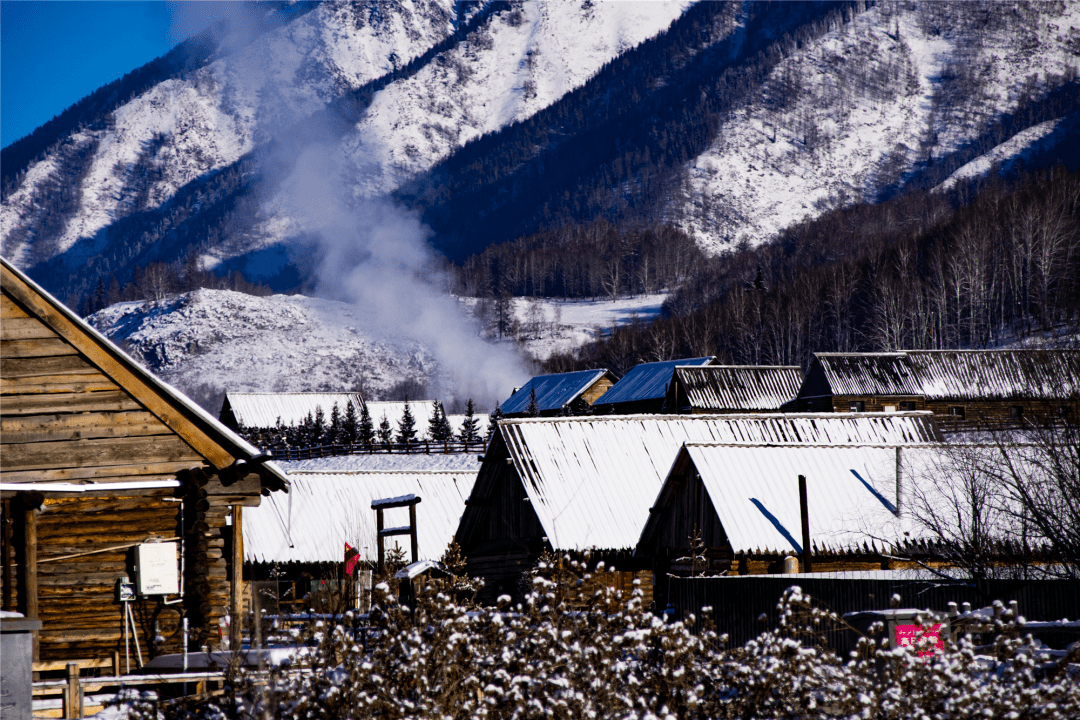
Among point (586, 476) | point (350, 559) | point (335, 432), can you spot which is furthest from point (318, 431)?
point (350, 559)

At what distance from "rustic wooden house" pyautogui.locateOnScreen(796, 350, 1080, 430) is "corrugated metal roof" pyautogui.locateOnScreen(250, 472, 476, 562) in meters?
37.7

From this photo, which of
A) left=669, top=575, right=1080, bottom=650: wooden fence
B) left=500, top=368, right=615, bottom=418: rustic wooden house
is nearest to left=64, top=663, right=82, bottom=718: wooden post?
left=669, top=575, right=1080, bottom=650: wooden fence

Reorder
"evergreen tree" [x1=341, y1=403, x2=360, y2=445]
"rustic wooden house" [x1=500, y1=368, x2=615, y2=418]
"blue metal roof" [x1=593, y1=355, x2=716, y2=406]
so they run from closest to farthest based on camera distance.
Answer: "blue metal roof" [x1=593, y1=355, x2=716, y2=406] < "evergreen tree" [x1=341, y1=403, x2=360, y2=445] < "rustic wooden house" [x1=500, y1=368, x2=615, y2=418]

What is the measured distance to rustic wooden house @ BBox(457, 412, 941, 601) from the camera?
2889 cm

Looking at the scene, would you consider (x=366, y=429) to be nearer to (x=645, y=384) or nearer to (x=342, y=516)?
(x=645, y=384)

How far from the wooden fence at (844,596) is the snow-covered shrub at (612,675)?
3.41 meters

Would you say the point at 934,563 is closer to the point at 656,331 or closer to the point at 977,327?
the point at 977,327

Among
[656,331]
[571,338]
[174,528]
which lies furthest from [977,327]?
[174,528]

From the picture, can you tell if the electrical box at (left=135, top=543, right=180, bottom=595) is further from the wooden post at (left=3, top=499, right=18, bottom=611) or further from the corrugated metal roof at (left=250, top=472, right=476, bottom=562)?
the corrugated metal roof at (left=250, top=472, right=476, bottom=562)

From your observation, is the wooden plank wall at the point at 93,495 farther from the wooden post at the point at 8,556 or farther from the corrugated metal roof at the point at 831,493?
the corrugated metal roof at the point at 831,493

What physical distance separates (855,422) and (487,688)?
27.2m

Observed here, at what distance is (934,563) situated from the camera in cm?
2481

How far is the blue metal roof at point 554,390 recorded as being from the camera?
92.1 meters

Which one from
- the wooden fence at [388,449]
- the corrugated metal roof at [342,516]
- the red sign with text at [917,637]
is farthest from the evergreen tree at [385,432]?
the red sign with text at [917,637]
